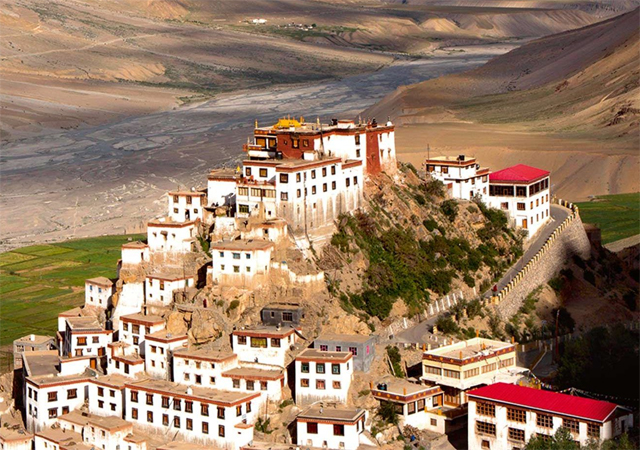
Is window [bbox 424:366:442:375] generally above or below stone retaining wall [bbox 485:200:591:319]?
below

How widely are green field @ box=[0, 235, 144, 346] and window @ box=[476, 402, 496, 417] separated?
80.8 feet

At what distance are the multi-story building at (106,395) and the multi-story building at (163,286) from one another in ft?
12.5

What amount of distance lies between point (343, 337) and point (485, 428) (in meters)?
6.49

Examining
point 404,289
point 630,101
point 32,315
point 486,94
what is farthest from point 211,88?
point 404,289

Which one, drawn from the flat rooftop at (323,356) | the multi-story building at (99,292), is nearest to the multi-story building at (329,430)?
the flat rooftop at (323,356)

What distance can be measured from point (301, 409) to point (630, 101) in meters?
77.3

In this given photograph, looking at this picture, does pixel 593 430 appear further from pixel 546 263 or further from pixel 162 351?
pixel 546 263

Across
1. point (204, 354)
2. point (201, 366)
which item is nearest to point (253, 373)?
point (201, 366)

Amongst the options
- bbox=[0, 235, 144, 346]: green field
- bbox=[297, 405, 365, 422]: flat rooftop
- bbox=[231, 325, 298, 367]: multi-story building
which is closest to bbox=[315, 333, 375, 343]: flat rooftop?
bbox=[231, 325, 298, 367]: multi-story building

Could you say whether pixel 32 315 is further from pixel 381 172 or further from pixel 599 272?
pixel 599 272

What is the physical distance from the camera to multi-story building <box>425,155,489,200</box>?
7031 centimetres

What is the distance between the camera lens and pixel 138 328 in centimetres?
5700

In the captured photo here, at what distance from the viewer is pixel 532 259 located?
221 ft

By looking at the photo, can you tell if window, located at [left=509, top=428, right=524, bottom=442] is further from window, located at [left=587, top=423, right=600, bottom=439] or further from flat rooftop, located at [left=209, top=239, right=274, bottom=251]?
flat rooftop, located at [left=209, top=239, right=274, bottom=251]
